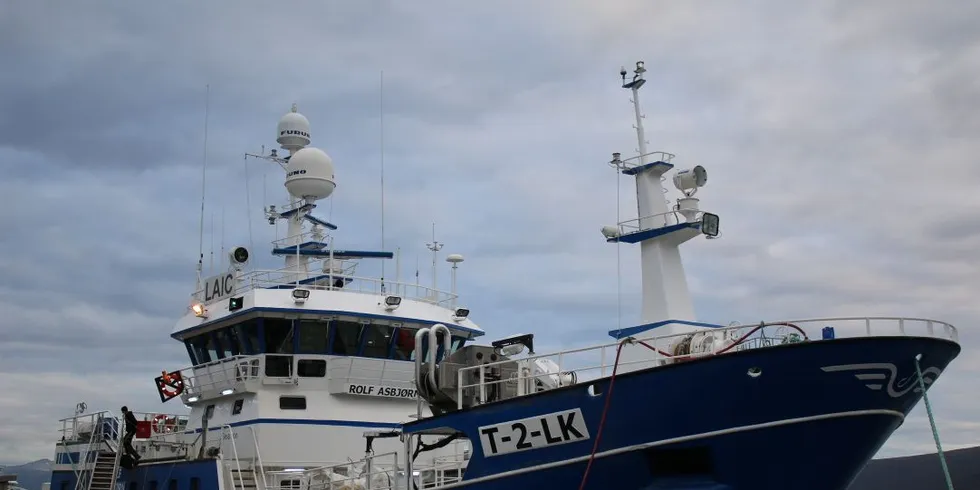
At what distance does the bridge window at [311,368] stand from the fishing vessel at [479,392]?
0.09 ft

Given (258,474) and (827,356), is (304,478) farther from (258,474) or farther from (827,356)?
(827,356)

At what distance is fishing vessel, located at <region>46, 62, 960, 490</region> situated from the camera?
10.5 meters

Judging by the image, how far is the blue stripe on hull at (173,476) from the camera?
52.7ft

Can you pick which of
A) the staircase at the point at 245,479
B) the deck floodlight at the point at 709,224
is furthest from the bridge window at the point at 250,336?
the deck floodlight at the point at 709,224

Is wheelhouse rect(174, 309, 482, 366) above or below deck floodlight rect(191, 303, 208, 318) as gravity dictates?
below

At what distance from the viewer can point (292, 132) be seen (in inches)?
944

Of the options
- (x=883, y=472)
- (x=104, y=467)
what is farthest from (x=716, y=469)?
(x=883, y=472)

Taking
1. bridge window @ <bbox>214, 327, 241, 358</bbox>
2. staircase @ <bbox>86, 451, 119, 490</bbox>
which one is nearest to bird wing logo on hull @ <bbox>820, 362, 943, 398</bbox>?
bridge window @ <bbox>214, 327, 241, 358</bbox>

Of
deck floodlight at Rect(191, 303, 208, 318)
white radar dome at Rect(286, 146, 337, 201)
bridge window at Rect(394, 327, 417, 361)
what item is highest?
white radar dome at Rect(286, 146, 337, 201)

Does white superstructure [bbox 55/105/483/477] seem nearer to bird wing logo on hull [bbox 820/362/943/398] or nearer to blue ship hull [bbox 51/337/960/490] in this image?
blue ship hull [bbox 51/337/960/490]

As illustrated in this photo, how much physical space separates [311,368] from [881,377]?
35.4ft

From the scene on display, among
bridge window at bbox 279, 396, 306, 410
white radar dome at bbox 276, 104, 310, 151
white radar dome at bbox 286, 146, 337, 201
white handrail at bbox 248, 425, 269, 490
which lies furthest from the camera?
white radar dome at bbox 276, 104, 310, 151

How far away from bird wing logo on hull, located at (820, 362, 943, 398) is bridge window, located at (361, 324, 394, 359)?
9896 mm

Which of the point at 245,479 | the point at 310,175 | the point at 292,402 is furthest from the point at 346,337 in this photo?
the point at 310,175
